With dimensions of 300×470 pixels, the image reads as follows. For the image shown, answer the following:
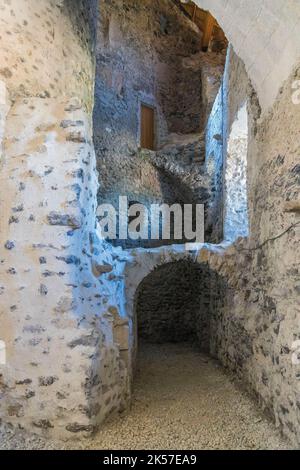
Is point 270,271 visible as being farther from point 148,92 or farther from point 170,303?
point 148,92

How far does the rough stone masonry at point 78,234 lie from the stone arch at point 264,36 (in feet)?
0.04

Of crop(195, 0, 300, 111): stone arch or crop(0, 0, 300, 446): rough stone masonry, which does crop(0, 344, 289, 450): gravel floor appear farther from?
crop(195, 0, 300, 111): stone arch

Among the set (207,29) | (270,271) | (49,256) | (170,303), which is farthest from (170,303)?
(207,29)

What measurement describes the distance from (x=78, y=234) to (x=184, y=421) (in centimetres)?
188

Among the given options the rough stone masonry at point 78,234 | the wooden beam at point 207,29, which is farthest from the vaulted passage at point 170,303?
the wooden beam at point 207,29

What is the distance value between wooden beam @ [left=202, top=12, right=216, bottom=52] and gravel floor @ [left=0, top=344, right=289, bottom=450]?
8.51m

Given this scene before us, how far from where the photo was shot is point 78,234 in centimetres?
278

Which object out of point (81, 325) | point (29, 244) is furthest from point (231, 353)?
point (29, 244)

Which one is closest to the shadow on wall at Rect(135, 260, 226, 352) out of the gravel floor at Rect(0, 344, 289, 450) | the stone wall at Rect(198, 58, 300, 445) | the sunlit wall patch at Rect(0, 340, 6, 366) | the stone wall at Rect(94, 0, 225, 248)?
the stone wall at Rect(94, 0, 225, 248)

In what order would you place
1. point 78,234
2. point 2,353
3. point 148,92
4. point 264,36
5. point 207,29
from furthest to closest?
point 207,29, point 148,92, point 78,234, point 2,353, point 264,36

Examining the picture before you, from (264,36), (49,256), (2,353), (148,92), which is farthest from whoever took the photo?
(148,92)

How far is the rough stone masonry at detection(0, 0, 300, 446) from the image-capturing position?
7.88 feet

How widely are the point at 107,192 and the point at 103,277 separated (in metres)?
4.02

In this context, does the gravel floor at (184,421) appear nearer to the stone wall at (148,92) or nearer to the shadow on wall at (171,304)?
the shadow on wall at (171,304)
